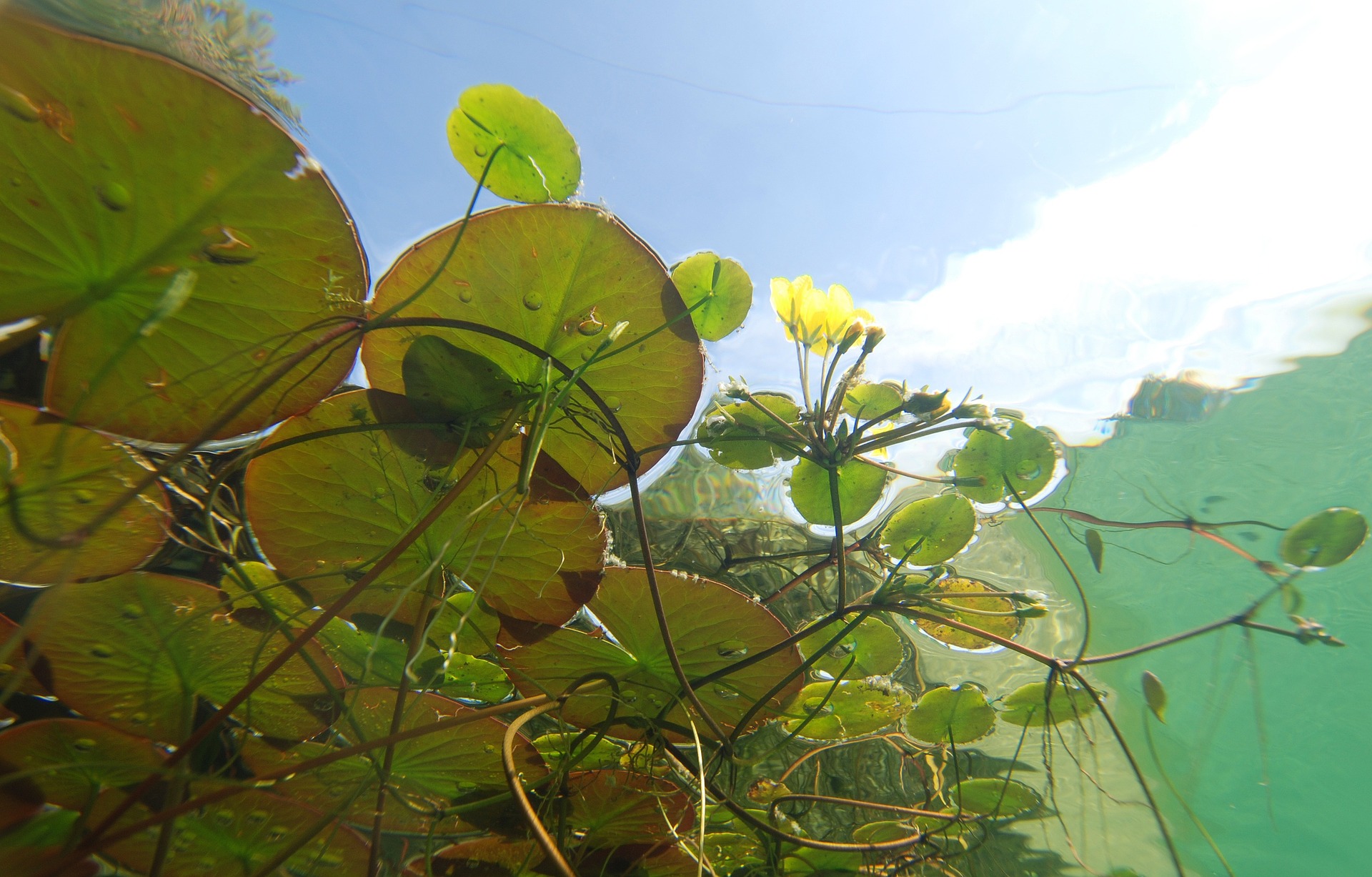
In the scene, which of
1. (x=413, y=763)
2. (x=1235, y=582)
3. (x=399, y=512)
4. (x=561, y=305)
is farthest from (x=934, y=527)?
(x=1235, y=582)

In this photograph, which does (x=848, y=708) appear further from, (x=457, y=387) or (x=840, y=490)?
(x=457, y=387)

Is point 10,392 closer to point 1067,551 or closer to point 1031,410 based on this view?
point 1031,410

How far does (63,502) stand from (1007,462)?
149cm

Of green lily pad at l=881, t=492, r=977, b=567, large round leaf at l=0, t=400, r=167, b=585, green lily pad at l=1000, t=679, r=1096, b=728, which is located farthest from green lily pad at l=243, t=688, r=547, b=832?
green lily pad at l=1000, t=679, r=1096, b=728

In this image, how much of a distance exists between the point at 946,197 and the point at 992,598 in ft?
3.28

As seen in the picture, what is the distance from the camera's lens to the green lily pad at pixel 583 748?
3.33ft

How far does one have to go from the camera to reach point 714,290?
77 centimetres

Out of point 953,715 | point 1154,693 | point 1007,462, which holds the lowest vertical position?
point 953,715

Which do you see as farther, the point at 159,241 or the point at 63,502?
the point at 63,502

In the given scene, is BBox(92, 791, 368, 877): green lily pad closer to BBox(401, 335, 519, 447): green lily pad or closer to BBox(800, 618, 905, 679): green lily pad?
BBox(401, 335, 519, 447): green lily pad

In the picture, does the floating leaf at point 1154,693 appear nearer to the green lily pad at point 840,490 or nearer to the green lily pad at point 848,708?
the green lily pad at point 848,708

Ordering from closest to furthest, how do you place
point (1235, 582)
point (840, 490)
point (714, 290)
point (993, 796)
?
1. point (714, 290)
2. point (840, 490)
3. point (993, 796)
4. point (1235, 582)

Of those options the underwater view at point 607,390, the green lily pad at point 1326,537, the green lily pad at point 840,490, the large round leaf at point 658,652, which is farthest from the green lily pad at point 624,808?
the green lily pad at point 1326,537

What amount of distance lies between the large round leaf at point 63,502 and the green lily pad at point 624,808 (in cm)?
80
